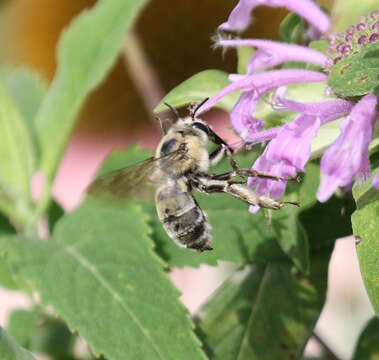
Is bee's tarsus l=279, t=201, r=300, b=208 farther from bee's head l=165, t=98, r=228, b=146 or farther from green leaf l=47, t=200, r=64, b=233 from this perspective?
green leaf l=47, t=200, r=64, b=233

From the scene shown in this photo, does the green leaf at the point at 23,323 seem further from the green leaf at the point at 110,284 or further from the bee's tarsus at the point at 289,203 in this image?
the bee's tarsus at the point at 289,203

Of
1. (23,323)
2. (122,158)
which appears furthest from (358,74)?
(23,323)

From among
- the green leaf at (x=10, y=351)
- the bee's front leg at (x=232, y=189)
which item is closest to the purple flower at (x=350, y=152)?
the bee's front leg at (x=232, y=189)

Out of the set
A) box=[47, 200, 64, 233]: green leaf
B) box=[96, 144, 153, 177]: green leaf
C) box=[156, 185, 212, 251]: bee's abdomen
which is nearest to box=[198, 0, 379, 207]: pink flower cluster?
box=[156, 185, 212, 251]: bee's abdomen

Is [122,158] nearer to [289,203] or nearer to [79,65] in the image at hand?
[79,65]

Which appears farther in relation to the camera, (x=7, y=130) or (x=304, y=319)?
(x=7, y=130)

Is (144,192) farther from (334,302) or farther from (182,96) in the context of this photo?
(334,302)

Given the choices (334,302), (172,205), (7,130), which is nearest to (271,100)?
(172,205)
